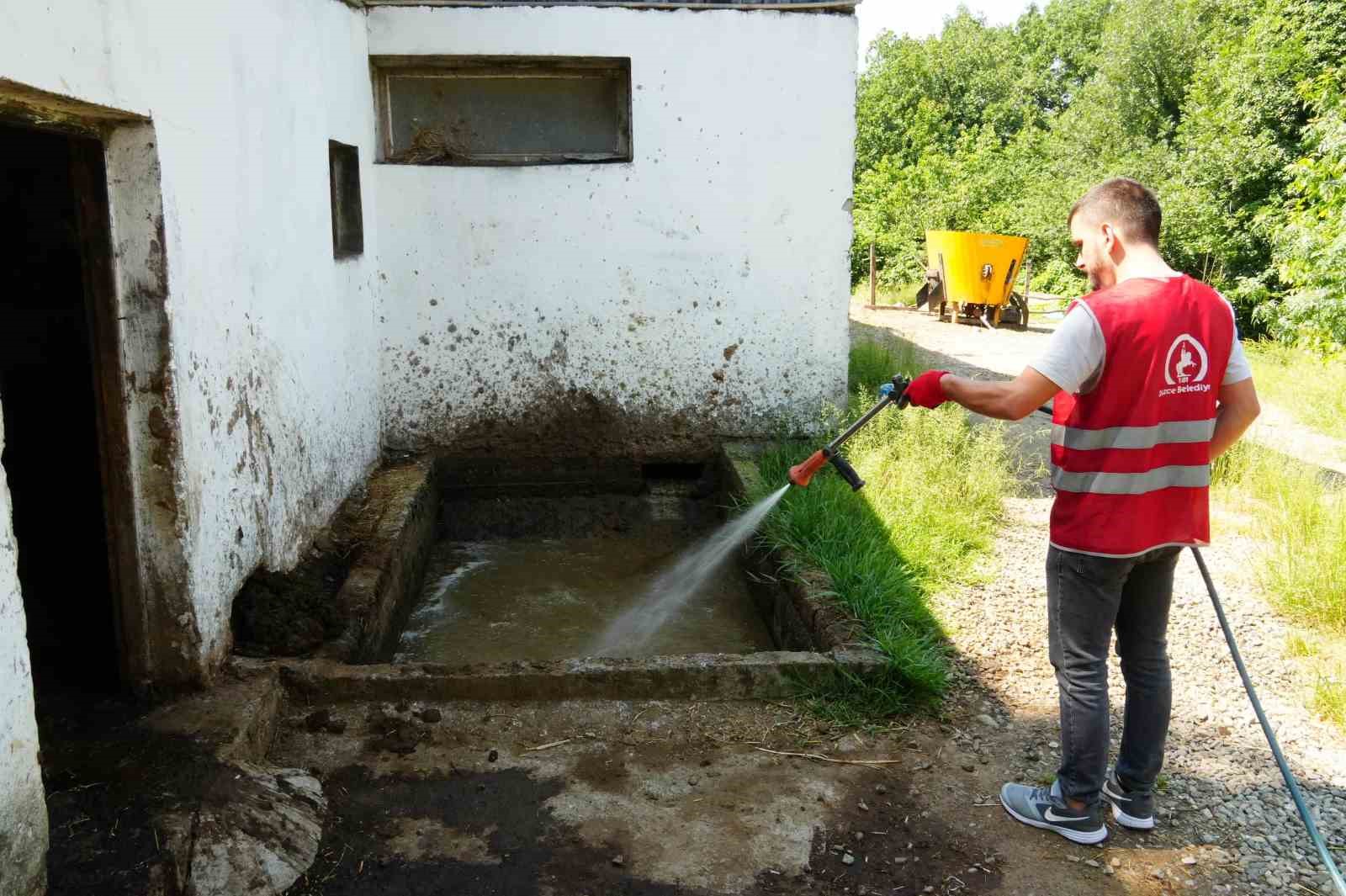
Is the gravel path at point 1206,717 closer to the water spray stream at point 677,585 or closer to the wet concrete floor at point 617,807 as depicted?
the wet concrete floor at point 617,807

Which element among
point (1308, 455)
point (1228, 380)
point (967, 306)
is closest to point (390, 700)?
point (1228, 380)

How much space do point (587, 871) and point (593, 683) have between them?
1.09m

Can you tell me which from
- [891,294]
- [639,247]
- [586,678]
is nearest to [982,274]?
[891,294]

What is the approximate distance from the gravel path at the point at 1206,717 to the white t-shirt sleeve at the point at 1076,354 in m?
1.51

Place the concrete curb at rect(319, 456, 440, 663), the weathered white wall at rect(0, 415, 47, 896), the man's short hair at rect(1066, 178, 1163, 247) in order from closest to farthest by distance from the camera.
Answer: the weathered white wall at rect(0, 415, 47, 896) → the man's short hair at rect(1066, 178, 1163, 247) → the concrete curb at rect(319, 456, 440, 663)

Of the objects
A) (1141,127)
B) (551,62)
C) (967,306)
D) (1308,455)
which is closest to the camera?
(551,62)

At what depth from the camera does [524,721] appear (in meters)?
4.09

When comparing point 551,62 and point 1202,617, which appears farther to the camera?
point 551,62

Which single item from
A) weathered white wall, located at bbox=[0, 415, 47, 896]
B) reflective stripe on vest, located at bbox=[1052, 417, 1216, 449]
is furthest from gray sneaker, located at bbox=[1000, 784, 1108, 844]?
weathered white wall, located at bbox=[0, 415, 47, 896]

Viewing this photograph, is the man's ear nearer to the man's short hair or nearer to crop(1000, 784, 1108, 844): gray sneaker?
the man's short hair

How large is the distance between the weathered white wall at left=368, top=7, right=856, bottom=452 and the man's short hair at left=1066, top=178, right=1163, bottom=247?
4.64m

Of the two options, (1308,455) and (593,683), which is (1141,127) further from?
(593,683)

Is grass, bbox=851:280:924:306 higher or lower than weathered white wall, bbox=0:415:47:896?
higher

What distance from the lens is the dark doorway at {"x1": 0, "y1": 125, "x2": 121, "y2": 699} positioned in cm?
454
